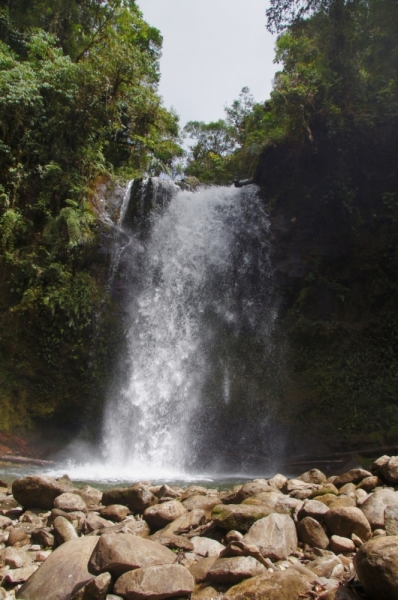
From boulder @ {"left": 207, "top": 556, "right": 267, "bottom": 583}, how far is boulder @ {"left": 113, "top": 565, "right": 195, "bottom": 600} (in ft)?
0.56

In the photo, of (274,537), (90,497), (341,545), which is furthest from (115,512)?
(341,545)

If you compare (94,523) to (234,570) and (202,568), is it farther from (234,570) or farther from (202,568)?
(234,570)

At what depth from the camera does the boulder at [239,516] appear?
3.84 metres

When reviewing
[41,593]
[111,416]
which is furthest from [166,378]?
[41,593]

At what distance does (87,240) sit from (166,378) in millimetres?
4493

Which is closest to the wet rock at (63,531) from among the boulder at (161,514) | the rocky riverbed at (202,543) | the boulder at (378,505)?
the rocky riverbed at (202,543)

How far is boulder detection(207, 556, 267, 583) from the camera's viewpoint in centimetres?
299

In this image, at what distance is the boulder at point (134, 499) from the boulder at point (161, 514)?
1.26 feet

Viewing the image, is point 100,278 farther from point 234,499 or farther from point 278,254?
point 234,499

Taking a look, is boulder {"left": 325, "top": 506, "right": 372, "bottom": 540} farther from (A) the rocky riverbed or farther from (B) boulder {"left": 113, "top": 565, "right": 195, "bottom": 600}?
(B) boulder {"left": 113, "top": 565, "right": 195, "bottom": 600}

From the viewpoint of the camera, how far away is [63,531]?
4.07 metres

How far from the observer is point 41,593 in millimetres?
3090

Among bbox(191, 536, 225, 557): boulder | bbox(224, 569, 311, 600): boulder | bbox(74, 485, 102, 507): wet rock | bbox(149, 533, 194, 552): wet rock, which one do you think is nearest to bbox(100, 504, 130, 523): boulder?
bbox(74, 485, 102, 507): wet rock

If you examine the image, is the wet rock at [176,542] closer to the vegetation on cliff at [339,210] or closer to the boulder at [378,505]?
the boulder at [378,505]
